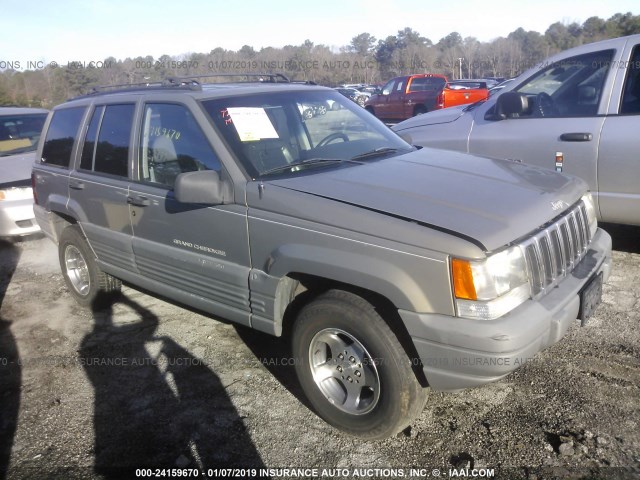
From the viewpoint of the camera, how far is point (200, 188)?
3.20m

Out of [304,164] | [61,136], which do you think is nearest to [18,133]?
[61,136]

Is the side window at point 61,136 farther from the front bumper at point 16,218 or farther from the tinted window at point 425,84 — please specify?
the tinted window at point 425,84

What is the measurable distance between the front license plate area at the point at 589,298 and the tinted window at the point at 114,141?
3.18 meters

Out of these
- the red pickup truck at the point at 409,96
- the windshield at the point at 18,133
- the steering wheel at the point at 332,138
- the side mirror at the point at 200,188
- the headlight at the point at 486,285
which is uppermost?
the red pickup truck at the point at 409,96

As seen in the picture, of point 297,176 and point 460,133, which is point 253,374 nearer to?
point 297,176

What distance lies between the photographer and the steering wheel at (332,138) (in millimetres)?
3812

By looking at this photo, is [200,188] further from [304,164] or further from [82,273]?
[82,273]

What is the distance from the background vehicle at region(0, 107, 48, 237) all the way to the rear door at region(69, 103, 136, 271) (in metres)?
2.55

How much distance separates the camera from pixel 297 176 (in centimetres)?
329

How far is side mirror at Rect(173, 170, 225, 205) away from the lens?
10.5ft

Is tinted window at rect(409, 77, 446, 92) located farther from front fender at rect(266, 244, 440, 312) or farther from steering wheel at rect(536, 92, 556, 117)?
front fender at rect(266, 244, 440, 312)

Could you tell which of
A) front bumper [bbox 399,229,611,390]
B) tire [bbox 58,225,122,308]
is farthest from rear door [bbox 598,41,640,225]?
tire [bbox 58,225,122,308]

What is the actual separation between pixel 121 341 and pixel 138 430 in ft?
→ 4.46

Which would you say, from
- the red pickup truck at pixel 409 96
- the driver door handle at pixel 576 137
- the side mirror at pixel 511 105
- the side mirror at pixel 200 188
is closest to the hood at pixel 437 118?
the side mirror at pixel 511 105
